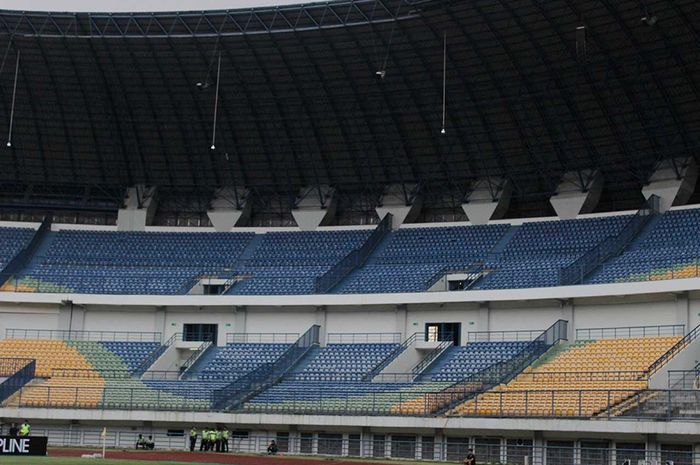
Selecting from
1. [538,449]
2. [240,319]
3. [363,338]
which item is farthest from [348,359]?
[538,449]

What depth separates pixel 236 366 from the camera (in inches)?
2259

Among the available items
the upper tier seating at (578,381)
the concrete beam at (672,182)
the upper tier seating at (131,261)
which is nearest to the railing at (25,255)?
the upper tier seating at (131,261)

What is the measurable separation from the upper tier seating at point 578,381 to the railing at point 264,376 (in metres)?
11.3

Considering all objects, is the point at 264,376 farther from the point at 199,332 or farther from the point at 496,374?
the point at 496,374

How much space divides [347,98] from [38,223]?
Result: 893 inches

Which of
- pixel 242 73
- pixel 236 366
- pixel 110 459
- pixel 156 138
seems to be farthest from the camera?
pixel 156 138

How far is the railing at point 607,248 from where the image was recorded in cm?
5431

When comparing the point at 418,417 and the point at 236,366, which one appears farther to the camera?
the point at 236,366

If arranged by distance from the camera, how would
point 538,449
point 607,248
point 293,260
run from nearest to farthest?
point 538,449 → point 607,248 → point 293,260

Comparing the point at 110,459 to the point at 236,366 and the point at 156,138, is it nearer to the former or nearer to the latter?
the point at 236,366

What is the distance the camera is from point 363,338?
6009 cm

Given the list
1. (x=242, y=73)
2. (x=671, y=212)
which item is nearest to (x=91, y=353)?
(x=242, y=73)

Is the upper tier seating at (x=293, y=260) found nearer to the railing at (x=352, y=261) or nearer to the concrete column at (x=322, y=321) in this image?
the railing at (x=352, y=261)

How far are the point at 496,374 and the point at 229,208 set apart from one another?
83.9 ft
